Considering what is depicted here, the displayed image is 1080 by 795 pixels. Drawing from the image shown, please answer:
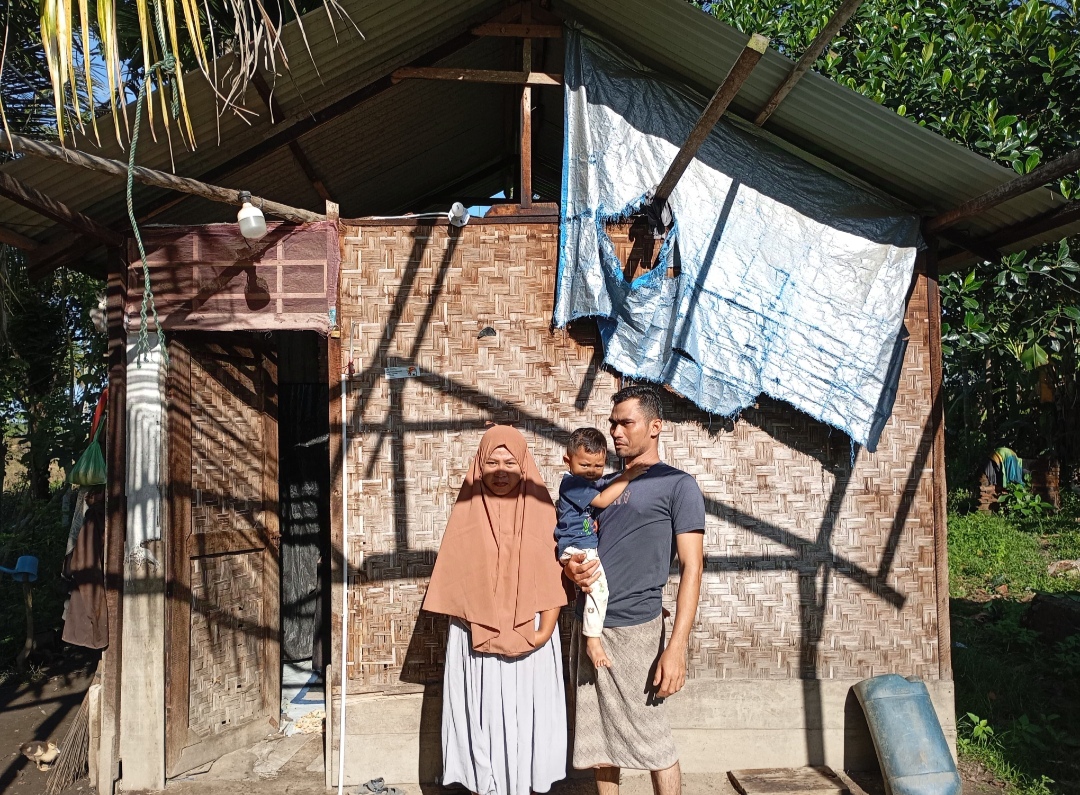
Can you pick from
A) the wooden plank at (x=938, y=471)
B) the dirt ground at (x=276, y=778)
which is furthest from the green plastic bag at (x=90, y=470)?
the wooden plank at (x=938, y=471)

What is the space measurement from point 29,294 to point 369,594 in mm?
5627

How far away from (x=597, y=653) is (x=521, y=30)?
3233 millimetres

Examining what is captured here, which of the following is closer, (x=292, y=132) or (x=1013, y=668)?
(x=292, y=132)

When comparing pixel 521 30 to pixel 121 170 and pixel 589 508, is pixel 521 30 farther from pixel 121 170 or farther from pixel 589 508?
pixel 589 508

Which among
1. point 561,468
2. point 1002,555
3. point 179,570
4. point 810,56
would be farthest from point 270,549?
point 1002,555

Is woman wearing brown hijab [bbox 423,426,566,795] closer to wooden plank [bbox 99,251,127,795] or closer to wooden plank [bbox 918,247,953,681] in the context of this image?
wooden plank [bbox 99,251,127,795]

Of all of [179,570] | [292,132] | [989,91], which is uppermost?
[989,91]

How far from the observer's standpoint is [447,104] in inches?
211

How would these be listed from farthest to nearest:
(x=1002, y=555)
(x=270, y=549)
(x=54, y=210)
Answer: (x=1002, y=555) < (x=270, y=549) < (x=54, y=210)

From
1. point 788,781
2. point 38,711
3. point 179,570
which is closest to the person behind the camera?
point 788,781

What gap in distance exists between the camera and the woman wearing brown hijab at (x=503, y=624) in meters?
3.45

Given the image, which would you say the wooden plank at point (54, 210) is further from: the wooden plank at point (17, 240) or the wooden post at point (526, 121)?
the wooden post at point (526, 121)

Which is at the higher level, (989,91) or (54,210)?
(989,91)

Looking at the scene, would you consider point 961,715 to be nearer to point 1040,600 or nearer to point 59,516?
point 1040,600
